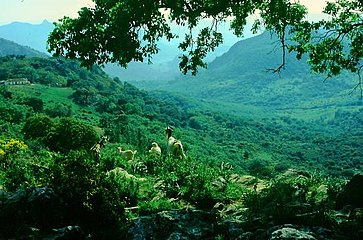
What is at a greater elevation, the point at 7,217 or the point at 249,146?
the point at 7,217

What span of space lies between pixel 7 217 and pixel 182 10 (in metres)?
8.29

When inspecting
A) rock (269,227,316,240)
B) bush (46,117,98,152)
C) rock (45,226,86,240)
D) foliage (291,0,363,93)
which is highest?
foliage (291,0,363,93)

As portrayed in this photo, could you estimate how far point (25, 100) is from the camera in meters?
108

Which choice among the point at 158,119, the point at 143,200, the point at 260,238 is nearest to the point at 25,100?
the point at 158,119

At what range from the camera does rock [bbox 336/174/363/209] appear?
35.6 ft

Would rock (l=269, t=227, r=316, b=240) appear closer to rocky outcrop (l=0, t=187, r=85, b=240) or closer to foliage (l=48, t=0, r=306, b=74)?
rocky outcrop (l=0, t=187, r=85, b=240)

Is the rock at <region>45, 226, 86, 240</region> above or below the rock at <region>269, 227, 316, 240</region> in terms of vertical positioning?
below

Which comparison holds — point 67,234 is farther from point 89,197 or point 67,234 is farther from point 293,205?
point 293,205

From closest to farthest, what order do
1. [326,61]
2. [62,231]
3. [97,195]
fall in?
[62,231]
[97,195]
[326,61]

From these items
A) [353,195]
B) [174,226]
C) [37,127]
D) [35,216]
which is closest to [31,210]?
[35,216]

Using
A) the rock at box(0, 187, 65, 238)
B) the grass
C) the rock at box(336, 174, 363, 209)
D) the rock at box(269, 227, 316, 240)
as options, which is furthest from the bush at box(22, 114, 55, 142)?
the grass

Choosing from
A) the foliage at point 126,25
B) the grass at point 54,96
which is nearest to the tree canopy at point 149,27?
the foliage at point 126,25

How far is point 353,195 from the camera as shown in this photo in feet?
36.0

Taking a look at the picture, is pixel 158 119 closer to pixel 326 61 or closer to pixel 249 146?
pixel 249 146
